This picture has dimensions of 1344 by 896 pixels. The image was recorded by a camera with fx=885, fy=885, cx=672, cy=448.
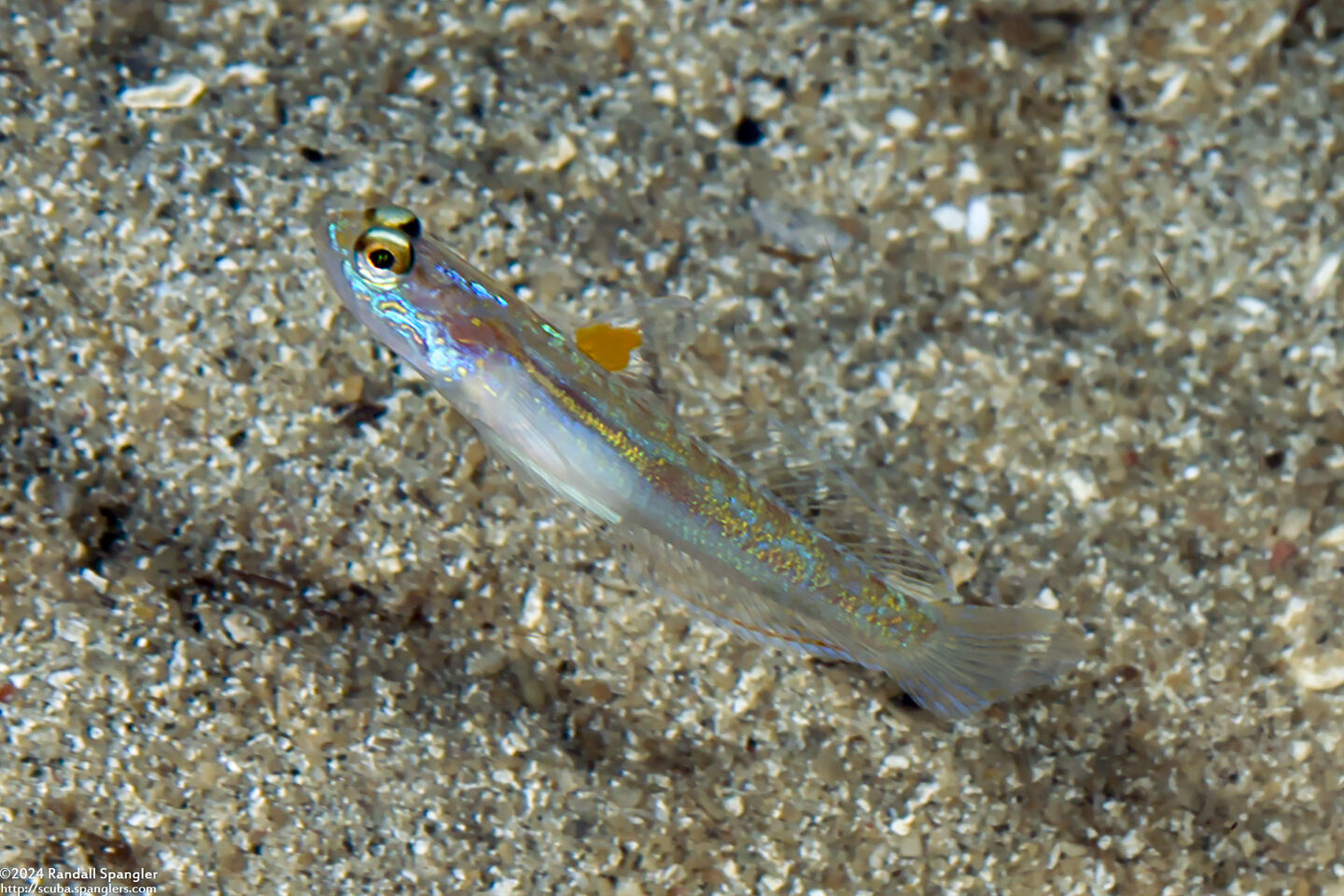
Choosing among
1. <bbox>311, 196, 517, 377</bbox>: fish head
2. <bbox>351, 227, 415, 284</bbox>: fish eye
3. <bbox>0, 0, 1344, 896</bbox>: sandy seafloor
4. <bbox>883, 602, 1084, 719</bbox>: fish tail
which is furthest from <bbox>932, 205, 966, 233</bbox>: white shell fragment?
<bbox>351, 227, 415, 284</bbox>: fish eye

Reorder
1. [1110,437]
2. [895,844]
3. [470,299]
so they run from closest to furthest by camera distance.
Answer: [470,299] → [895,844] → [1110,437]

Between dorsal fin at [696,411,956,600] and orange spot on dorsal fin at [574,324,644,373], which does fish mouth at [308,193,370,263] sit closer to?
orange spot on dorsal fin at [574,324,644,373]

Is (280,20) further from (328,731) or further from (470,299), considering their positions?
(328,731)

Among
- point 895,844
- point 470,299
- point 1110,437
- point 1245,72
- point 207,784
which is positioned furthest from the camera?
point 1245,72

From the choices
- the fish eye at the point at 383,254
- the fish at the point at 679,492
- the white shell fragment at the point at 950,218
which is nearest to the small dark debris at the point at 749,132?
the white shell fragment at the point at 950,218

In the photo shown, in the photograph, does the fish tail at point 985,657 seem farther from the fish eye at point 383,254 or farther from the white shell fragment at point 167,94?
the white shell fragment at point 167,94

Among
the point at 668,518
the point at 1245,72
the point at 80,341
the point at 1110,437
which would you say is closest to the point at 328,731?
the point at 668,518
